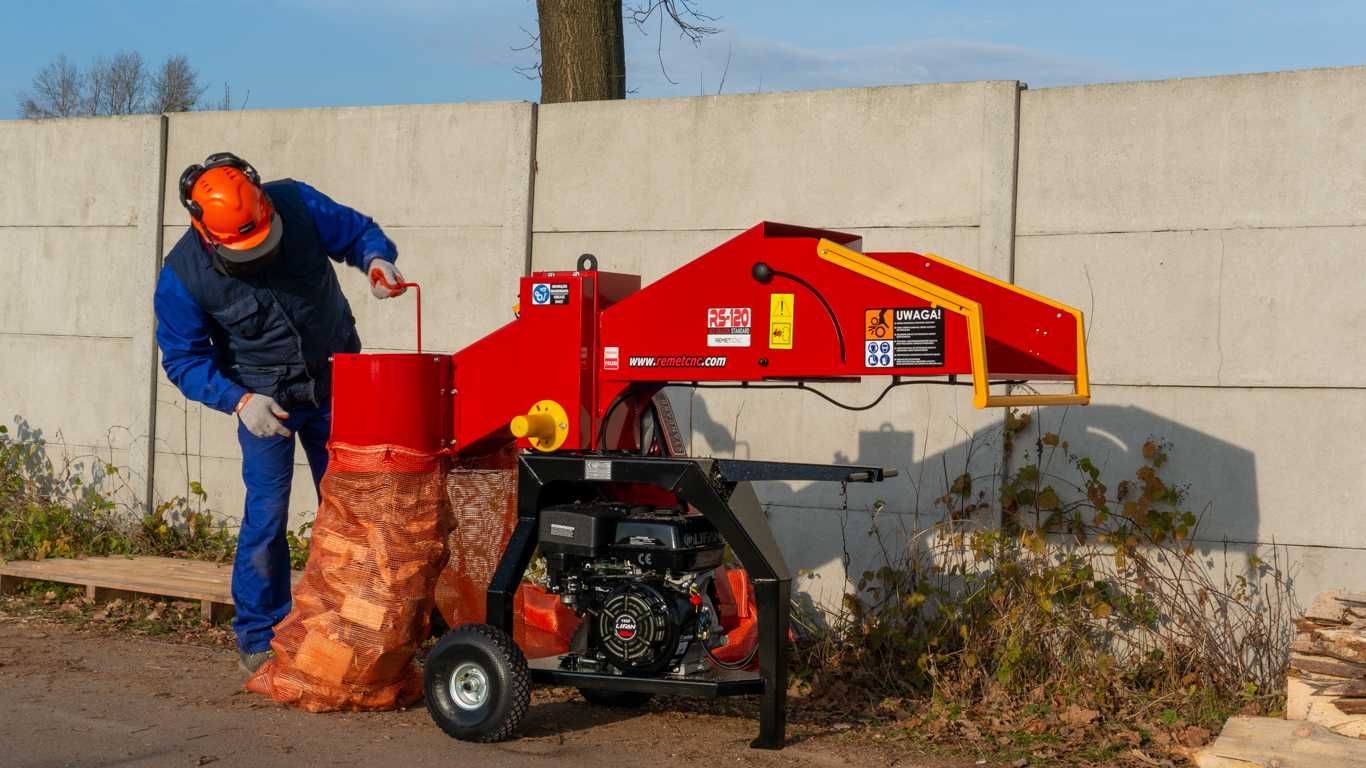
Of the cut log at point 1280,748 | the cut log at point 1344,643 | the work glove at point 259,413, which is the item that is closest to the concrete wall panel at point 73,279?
the work glove at point 259,413

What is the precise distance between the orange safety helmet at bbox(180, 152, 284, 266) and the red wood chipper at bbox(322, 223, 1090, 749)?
68 cm

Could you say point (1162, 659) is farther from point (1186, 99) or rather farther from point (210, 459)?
point (210, 459)

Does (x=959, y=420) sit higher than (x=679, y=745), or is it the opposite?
(x=959, y=420)

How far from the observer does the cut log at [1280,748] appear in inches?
170

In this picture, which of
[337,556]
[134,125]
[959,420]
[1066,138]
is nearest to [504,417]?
[337,556]

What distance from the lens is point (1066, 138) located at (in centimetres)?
610

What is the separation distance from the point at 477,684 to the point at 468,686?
0.17ft

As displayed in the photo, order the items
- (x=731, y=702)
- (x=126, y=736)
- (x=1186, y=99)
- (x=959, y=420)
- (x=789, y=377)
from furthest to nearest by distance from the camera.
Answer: (x=959, y=420), (x=1186, y=99), (x=731, y=702), (x=126, y=736), (x=789, y=377)

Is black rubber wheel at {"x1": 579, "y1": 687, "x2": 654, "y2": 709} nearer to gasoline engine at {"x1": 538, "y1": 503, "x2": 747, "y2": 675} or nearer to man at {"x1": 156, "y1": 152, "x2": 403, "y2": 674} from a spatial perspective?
gasoline engine at {"x1": 538, "y1": 503, "x2": 747, "y2": 675}

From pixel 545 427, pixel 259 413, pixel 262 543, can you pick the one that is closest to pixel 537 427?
pixel 545 427

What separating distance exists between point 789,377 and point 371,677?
1.89 m

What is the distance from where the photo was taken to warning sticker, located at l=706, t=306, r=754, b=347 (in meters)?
4.58

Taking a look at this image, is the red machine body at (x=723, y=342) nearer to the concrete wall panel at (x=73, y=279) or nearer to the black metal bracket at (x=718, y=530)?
the black metal bracket at (x=718, y=530)

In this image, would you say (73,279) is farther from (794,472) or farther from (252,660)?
(794,472)
